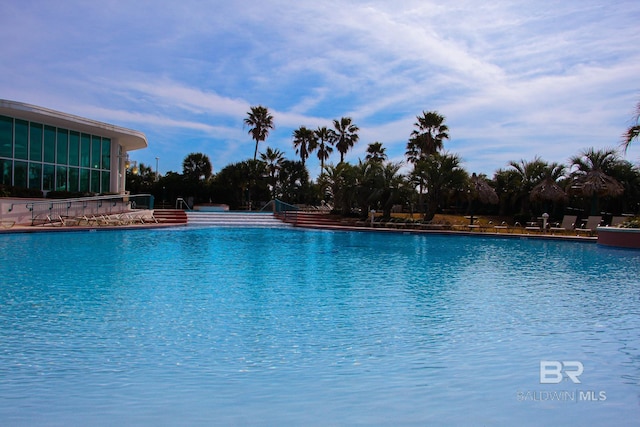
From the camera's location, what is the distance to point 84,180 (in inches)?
1136

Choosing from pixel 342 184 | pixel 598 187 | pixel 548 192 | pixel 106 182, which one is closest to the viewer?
pixel 598 187

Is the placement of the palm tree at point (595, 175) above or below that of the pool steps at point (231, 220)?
above

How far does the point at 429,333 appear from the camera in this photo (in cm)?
583

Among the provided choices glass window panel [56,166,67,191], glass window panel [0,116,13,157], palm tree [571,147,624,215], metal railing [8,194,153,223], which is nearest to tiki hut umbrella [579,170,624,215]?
palm tree [571,147,624,215]

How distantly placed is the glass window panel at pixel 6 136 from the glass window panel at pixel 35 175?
1329 millimetres

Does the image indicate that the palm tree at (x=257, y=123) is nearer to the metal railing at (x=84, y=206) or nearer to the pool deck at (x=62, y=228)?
the metal railing at (x=84, y=206)

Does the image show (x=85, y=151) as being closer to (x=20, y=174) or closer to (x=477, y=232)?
(x=20, y=174)

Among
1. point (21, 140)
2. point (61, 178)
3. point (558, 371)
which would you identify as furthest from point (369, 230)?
point (558, 371)

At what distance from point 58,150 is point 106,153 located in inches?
146

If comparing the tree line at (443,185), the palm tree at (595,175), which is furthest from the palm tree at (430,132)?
the palm tree at (595,175)

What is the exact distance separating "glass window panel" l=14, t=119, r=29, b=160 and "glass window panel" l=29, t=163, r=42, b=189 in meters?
0.66

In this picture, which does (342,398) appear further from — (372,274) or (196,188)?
(196,188)

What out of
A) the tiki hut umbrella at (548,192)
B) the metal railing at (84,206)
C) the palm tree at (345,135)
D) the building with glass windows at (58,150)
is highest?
the palm tree at (345,135)

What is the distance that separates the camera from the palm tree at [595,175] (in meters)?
26.8
